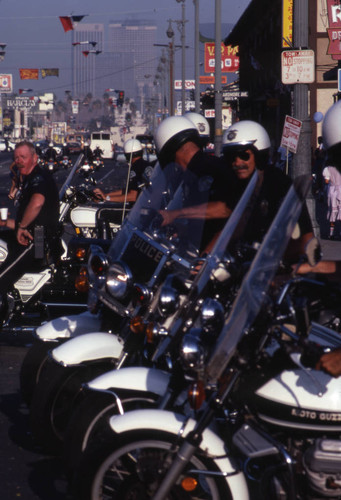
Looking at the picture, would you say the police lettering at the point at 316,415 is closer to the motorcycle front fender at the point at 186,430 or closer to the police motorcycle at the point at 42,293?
the motorcycle front fender at the point at 186,430

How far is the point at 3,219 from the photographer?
9.78m

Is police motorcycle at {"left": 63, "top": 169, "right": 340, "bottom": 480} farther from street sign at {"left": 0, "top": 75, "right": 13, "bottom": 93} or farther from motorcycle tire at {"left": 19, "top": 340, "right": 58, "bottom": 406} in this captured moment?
street sign at {"left": 0, "top": 75, "right": 13, "bottom": 93}

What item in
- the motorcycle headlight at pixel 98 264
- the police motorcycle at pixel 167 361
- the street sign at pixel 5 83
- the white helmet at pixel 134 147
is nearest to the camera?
the police motorcycle at pixel 167 361

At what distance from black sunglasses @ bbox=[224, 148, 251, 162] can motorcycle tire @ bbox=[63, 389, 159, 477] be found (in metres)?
1.86

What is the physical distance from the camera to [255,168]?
580cm

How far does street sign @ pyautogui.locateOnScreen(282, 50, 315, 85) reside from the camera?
44.8 feet

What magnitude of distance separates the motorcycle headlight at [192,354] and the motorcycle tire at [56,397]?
1631 mm

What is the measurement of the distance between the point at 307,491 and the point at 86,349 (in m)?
1.77

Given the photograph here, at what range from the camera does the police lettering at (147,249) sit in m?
4.74

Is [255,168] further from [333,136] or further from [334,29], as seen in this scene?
[334,29]

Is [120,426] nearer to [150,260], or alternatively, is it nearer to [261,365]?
[261,365]

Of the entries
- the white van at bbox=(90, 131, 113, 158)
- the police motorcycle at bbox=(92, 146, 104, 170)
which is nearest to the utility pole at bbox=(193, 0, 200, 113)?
the police motorcycle at bbox=(92, 146, 104, 170)

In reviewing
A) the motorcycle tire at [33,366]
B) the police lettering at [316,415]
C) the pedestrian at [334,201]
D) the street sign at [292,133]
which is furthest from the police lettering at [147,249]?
the pedestrian at [334,201]

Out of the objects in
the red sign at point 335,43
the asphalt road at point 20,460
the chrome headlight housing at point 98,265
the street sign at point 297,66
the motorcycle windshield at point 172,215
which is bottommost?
the asphalt road at point 20,460
